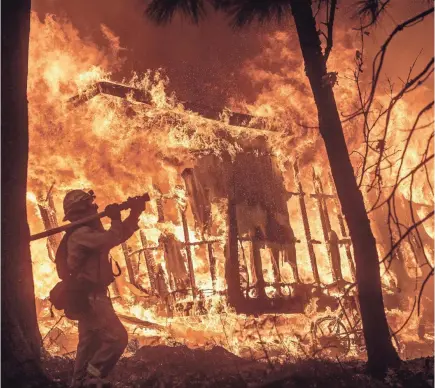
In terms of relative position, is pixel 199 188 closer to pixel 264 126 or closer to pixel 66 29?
pixel 264 126

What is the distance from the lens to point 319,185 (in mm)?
10906

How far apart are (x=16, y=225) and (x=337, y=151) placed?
11.2ft

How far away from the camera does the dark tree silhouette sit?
4473 millimetres

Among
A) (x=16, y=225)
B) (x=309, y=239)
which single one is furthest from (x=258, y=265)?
(x=16, y=225)

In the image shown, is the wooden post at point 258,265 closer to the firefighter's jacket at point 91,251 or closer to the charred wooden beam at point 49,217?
the charred wooden beam at point 49,217

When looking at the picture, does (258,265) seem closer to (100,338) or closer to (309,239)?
(309,239)

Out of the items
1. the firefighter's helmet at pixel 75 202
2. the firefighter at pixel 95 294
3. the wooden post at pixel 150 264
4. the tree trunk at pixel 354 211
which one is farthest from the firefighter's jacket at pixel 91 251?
the wooden post at pixel 150 264

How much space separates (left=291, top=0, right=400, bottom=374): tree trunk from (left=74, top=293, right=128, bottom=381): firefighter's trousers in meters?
2.70

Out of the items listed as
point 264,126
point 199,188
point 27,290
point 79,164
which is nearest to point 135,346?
point 199,188

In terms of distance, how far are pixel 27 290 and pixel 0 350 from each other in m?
0.58

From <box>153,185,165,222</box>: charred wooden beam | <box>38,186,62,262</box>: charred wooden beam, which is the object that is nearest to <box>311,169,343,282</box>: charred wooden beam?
<box>153,185,165,222</box>: charred wooden beam

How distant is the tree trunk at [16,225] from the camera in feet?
12.4

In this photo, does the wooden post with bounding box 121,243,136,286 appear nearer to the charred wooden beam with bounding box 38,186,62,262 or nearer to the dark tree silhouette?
the charred wooden beam with bounding box 38,186,62,262

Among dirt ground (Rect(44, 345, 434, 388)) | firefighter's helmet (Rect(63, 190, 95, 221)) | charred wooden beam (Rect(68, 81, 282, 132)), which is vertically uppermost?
charred wooden beam (Rect(68, 81, 282, 132))
